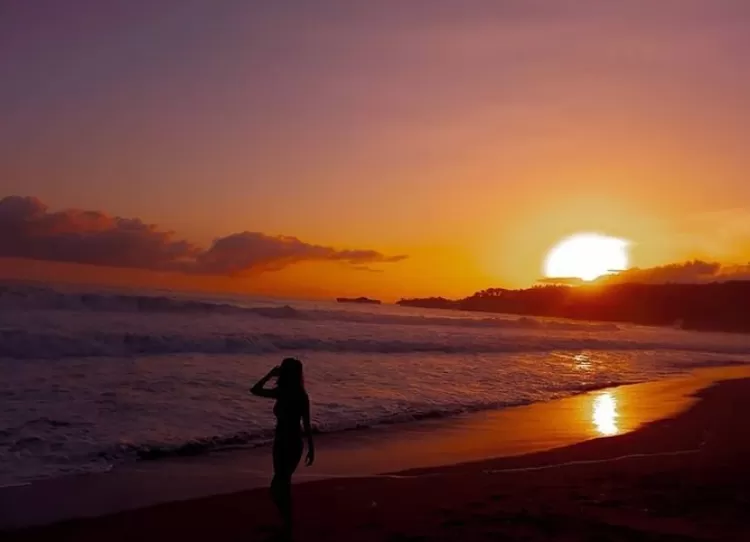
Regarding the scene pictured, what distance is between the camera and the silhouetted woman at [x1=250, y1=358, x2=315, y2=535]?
7.04 metres

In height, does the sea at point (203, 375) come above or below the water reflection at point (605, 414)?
above

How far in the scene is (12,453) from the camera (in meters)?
10.4

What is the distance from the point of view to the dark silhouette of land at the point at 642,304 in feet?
356

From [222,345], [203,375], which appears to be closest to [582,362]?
[222,345]

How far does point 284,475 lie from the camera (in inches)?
279

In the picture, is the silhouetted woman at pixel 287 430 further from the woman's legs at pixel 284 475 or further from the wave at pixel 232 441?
the wave at pixel 232 441

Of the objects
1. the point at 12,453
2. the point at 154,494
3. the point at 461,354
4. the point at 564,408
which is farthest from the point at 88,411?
the point at 461,354

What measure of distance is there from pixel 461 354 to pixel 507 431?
17634mm

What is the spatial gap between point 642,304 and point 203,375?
382 feet

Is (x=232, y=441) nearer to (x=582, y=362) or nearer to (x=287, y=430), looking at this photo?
(x=287, y=430)

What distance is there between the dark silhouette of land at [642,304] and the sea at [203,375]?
7535cm

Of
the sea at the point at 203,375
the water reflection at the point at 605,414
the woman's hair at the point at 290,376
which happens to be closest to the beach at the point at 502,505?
the woman's hair at the point at 290,376

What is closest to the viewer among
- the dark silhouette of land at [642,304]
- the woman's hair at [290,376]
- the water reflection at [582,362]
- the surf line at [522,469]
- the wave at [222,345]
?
the woman's hair at [290,376]

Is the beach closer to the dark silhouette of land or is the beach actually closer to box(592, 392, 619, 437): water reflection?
box(592, 392, 619, 437): water reflection
